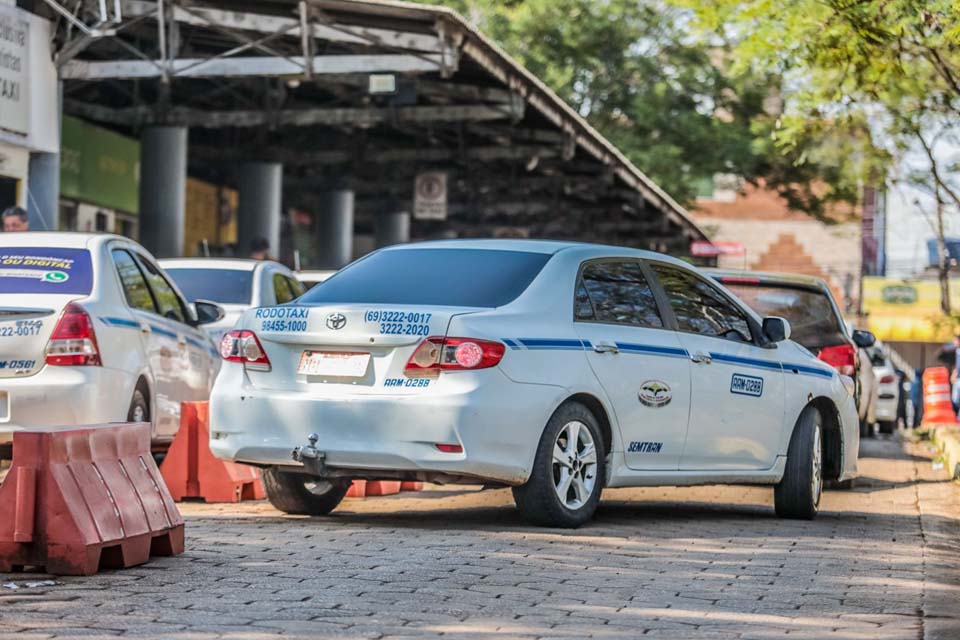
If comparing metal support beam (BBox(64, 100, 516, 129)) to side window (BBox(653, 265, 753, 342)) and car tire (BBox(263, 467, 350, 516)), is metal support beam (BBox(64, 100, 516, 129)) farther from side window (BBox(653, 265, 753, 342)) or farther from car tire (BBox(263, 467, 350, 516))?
car tire (BBox(263, 467, 350, 516))

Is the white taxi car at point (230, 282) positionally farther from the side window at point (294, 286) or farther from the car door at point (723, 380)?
the car door at point (723, 380)

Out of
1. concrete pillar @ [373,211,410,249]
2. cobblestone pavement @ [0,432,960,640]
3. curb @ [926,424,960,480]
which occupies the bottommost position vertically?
curb @ [926,424,960,480]

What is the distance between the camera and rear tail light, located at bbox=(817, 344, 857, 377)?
564 inches

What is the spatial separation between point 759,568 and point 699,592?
3.22 ft

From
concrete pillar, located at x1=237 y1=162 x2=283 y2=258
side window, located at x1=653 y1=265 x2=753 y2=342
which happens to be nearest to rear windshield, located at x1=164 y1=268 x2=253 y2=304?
side window, located at x1=653 y1=265 x2=753 y2=342

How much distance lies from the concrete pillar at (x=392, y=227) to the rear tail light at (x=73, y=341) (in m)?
30.8

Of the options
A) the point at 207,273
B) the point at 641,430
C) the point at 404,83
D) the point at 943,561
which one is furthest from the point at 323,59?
the point at 943,561

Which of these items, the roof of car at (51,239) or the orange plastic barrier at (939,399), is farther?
the orange plastic barrier at (939,399)

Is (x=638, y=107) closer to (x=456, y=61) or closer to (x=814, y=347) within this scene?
(x=456, y=61)

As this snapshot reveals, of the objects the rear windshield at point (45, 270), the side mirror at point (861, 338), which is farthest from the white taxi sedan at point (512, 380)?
the side mirror at point (861, 338)

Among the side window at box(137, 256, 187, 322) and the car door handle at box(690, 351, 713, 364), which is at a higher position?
the side window at box(137, 256, 187, 322)

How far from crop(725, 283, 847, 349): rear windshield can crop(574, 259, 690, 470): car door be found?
467 centimetres

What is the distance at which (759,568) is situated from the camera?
812cm

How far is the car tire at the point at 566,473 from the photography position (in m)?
8.95
